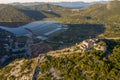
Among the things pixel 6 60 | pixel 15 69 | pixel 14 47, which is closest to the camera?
pixel 15 69

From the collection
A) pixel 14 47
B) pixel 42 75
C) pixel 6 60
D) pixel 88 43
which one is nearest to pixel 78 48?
pixel 88 43

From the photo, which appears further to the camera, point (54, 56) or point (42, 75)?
point (54, 56)

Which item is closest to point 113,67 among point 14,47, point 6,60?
point 6,60

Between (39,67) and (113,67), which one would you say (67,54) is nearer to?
(39,67)

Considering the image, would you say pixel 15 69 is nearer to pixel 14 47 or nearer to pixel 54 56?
pixel 54 56

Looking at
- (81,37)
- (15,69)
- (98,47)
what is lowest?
(81,37)

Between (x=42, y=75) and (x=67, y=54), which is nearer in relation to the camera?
(x=42, y=75)

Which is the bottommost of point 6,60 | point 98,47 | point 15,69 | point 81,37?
point 81,37

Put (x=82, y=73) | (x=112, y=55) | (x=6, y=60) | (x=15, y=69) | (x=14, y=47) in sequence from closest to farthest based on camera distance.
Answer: (x=82, y=73) < (x=112, y=55) < (x=15, y=69) < (x=6, y=60) < (x=14, y=47)

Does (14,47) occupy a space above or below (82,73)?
below
